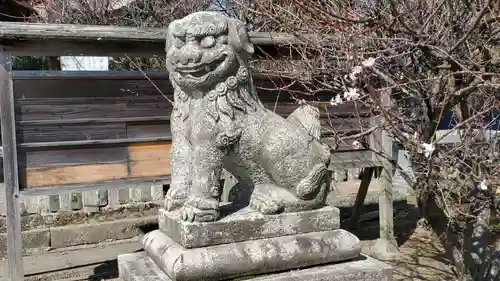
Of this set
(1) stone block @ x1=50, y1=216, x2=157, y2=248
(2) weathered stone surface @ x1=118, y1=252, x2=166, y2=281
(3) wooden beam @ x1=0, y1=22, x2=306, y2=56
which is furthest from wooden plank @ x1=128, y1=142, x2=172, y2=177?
(1) stone block @ x1=50, y1=216, x2=157, y2=248

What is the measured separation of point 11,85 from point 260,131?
7.66 feet

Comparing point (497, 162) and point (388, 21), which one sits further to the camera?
point (497, 162)

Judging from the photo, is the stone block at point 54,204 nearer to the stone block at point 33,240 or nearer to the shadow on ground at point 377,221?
the stone block at point 33,240

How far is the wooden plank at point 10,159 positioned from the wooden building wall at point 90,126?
10cm

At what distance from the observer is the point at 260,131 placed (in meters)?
2.48

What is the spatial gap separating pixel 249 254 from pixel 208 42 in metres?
1.00

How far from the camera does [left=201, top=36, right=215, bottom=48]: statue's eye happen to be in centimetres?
Result: 238

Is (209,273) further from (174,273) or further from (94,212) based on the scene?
(94,212)

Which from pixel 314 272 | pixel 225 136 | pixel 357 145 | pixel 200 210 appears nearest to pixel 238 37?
pixel 225 136

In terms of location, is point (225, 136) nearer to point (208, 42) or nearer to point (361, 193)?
point (208, 42)

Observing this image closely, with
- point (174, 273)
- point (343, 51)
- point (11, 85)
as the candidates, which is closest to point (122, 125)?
point (11, 85)

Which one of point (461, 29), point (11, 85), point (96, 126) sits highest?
point (461, 29)

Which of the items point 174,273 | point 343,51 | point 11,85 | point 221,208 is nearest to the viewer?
point 174,273

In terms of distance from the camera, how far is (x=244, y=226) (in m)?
2.42
